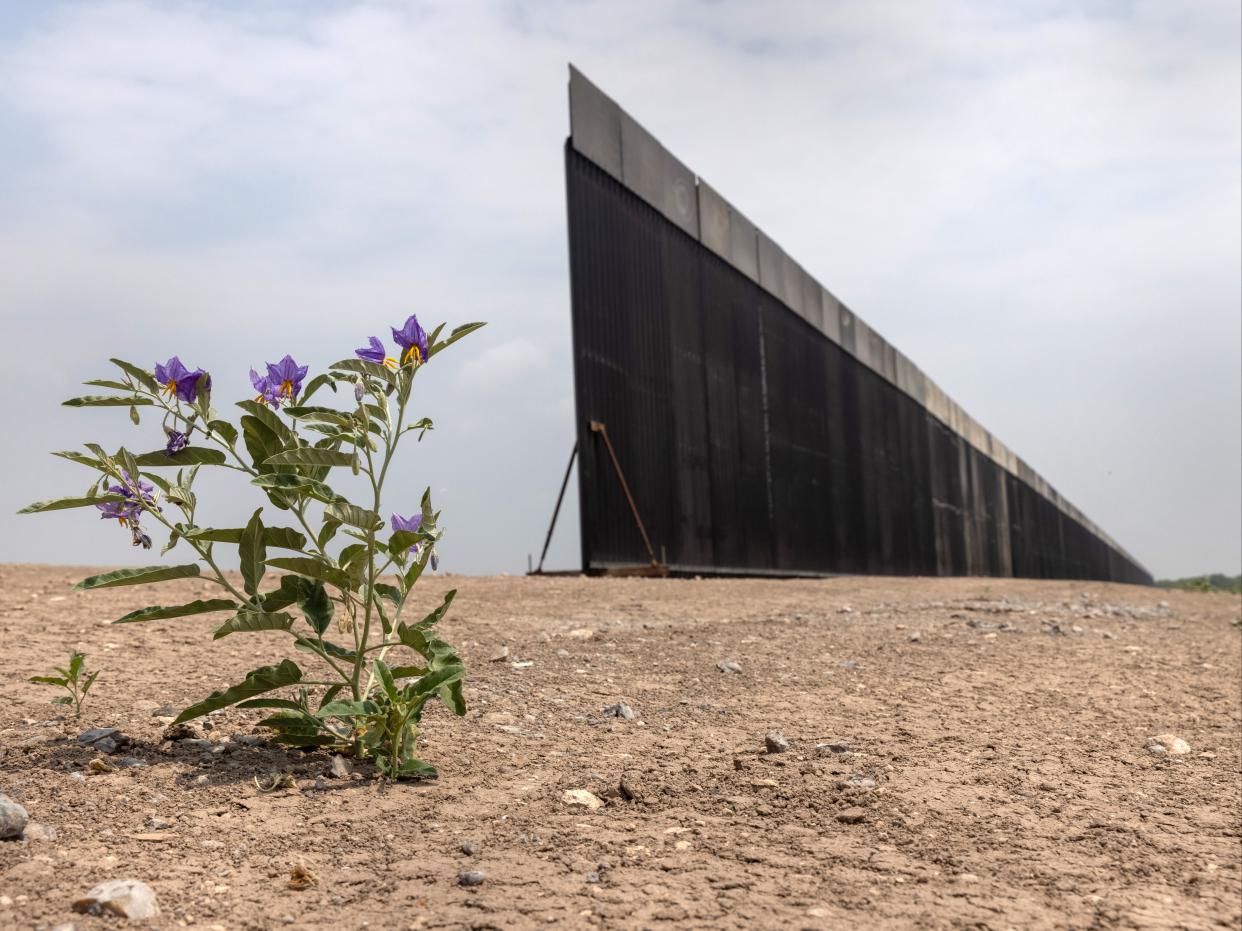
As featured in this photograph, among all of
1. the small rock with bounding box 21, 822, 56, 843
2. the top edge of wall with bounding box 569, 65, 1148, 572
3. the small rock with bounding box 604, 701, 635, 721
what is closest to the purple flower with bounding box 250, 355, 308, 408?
the small rock with bounding box 21, 822, 56, 843

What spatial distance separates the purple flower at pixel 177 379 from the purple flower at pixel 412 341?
44 centimetres

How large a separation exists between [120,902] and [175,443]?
932mm

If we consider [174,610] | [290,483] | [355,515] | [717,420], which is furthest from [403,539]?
[717,420]

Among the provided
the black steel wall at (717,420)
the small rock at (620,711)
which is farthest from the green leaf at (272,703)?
the black steel wall at (717,420)

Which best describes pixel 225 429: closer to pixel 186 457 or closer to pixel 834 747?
pixel 186 457

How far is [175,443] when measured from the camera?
2.28 meters

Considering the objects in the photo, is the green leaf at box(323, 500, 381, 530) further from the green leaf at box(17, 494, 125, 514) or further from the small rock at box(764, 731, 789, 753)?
the small rock at box(764, 731, 789, 753)

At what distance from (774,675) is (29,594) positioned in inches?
135

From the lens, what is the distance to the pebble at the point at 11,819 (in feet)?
6.55

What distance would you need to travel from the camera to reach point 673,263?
1180cm

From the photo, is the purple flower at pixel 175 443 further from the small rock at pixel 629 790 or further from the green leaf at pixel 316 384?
the small rock at pixel 629 790

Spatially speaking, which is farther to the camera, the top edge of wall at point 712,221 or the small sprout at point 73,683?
the top edge of wall at point 712,221

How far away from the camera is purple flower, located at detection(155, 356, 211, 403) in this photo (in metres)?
2.23

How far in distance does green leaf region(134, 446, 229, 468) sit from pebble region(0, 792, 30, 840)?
0.71 metres
